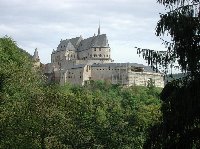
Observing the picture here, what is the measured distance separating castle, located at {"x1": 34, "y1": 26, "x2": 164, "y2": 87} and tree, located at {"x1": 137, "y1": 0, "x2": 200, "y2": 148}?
10082 centimetres

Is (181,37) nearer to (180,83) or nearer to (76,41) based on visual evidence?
(180,83)

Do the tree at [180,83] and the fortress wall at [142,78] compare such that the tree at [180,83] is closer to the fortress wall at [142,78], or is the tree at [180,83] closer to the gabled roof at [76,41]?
the fortress wall at [142,78]

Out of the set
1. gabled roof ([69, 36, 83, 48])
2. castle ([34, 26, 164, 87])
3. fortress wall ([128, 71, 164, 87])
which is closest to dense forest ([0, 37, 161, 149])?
fortress wall ([128, 71, 164, 87])

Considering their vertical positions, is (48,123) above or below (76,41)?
below

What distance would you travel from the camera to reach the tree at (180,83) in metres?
12.1

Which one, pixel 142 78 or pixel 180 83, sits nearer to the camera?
pixel 180 83

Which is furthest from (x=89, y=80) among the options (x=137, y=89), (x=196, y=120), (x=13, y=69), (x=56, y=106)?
(x=196, y=120)

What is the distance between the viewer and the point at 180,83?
12.8 metres

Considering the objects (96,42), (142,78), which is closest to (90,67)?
(142,78)

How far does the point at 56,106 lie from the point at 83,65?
9779cm

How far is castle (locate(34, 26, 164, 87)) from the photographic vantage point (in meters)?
119

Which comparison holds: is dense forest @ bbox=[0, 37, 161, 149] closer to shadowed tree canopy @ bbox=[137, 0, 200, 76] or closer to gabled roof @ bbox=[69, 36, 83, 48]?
shadowed tree canopy @ bbox=[137, 0, 200, 76]

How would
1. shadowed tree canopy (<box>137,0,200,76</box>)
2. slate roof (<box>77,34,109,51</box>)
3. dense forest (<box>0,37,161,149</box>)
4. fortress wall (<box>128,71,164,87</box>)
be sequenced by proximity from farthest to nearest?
slate roof (<box>77,34,109,51</box>) → fortress wall (<box>128,71,164,87</box>) → dense forest (<box>0,37,161,149</box>) → shadowed tree canopy (<box>137,0,200,76</box>)

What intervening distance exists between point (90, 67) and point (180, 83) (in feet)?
358
